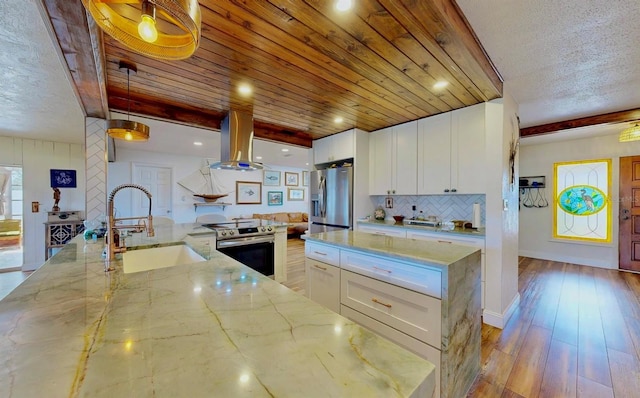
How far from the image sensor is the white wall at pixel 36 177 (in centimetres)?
436

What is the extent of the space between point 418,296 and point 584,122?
392 centimetres

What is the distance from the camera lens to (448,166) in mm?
3035

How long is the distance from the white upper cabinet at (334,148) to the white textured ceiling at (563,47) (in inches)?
77.0

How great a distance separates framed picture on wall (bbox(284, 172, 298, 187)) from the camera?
7859 mm

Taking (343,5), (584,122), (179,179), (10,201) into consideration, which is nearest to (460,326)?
(343,5)

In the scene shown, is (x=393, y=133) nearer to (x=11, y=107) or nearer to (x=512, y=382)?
(x=512, y=382)

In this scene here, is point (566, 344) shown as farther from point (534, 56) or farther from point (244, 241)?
point (244, 241)

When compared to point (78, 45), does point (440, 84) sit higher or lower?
higher

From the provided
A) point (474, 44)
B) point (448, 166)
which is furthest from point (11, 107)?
point (448, 166)

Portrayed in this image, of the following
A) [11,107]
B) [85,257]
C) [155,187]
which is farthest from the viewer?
[155,187]

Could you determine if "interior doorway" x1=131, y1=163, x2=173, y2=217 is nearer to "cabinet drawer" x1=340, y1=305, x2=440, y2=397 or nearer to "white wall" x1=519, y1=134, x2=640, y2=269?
"cabinet drawer" x1=340, y1=305, x2=440, y2=397

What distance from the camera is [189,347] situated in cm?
60

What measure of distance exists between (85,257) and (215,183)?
201 inches

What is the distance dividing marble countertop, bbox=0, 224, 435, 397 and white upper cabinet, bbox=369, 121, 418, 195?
2895mm
